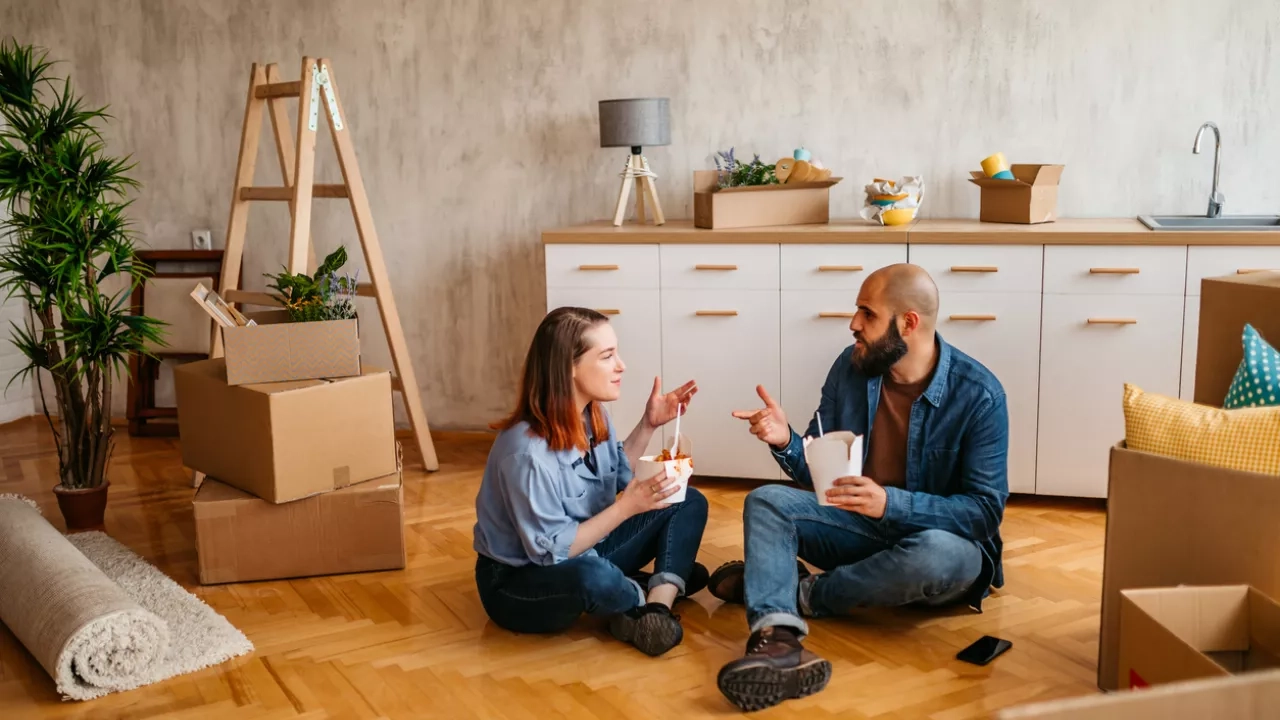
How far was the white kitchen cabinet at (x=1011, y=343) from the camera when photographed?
142 inches

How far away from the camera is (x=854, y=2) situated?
409cm

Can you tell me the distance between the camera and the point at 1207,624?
1997mm

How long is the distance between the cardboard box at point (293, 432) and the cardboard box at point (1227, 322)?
2.11 metres

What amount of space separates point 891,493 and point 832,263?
1312mm

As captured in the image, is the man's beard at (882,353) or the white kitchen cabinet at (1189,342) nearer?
the man's beard at (882,353)

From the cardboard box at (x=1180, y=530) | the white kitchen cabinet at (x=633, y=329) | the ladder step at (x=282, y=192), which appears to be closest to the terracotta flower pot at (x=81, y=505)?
the ladder step at (x=282, y=192)

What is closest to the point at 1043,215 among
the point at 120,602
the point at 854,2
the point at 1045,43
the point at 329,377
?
the point at 1045,43

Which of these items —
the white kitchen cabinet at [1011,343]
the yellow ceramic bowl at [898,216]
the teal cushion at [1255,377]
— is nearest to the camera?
the teal cushion at [1255,377]

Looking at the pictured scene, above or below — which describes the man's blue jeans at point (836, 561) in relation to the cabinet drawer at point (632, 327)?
below

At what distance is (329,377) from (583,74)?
179 cm

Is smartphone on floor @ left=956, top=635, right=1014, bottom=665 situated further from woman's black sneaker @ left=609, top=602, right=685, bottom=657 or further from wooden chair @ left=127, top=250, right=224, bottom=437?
wooden chair @ left=127, top=250, right=224, bottom=437

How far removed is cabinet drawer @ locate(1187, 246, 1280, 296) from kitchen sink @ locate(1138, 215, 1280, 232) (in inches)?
5.4

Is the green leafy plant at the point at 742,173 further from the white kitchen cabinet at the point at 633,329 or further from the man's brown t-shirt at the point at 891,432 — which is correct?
the man's brown t-shirt at the point at 891,432

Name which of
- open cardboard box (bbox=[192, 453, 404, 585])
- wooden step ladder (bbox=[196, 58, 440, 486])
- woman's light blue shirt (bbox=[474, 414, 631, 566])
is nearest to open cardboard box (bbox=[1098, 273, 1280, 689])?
woman's light blue shirt (bbox=[474, 414, 631, 566])
